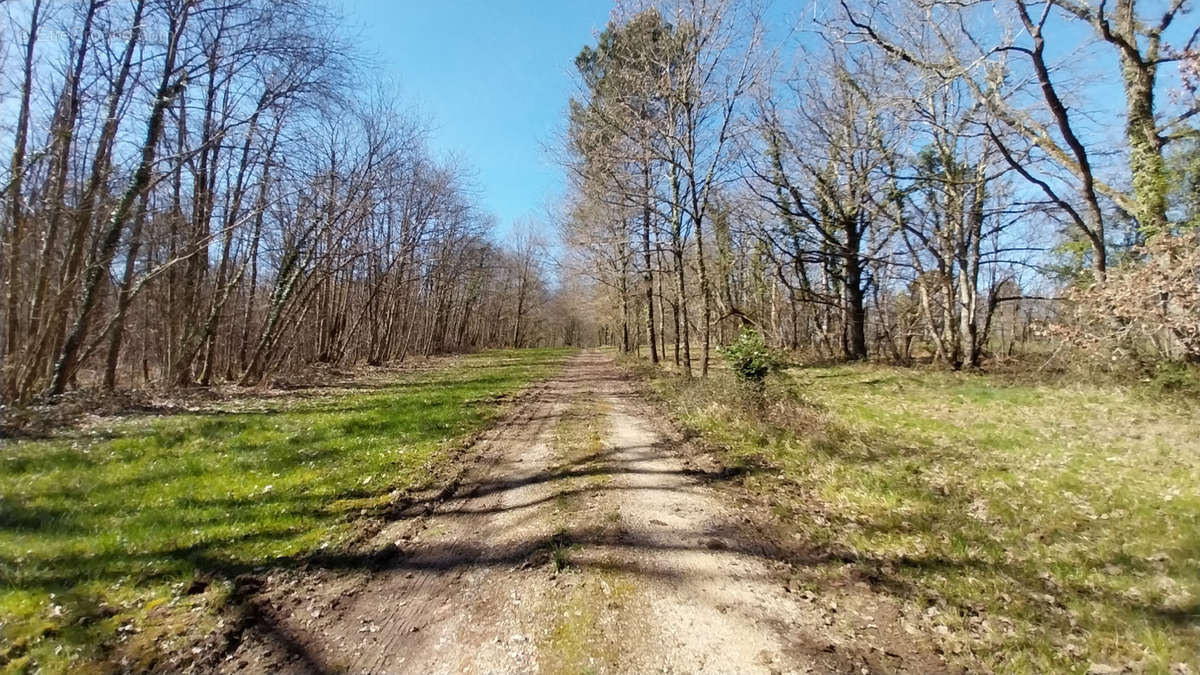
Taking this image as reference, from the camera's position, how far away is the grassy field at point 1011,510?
11.1 feet

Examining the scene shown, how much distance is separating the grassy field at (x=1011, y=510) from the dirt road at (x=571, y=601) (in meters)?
0.55

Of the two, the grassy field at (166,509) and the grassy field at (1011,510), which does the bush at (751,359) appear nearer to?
the grassy field at (1011,510)

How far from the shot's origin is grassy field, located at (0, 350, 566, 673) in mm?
3531

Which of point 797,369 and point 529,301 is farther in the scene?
point 529,301

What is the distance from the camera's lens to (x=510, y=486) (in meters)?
6.34

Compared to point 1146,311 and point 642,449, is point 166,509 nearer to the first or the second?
point 642,449

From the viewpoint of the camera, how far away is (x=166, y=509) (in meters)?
5.38

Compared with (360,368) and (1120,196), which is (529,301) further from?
(1120,196)

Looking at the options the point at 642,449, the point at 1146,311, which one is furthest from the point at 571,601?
the point at 1146,311

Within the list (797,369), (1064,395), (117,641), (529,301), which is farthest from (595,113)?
(529,301)

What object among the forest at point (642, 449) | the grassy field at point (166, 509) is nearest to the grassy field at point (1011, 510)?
the forest at point (642, 449)

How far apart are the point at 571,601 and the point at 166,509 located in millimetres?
4565

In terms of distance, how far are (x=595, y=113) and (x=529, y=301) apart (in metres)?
49.0

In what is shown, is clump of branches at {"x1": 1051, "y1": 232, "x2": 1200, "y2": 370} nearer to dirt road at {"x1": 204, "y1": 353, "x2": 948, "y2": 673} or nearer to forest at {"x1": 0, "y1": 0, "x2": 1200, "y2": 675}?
forest at {"x1": 0, "y1": 0, "x2": 1200, "y2": 675}
